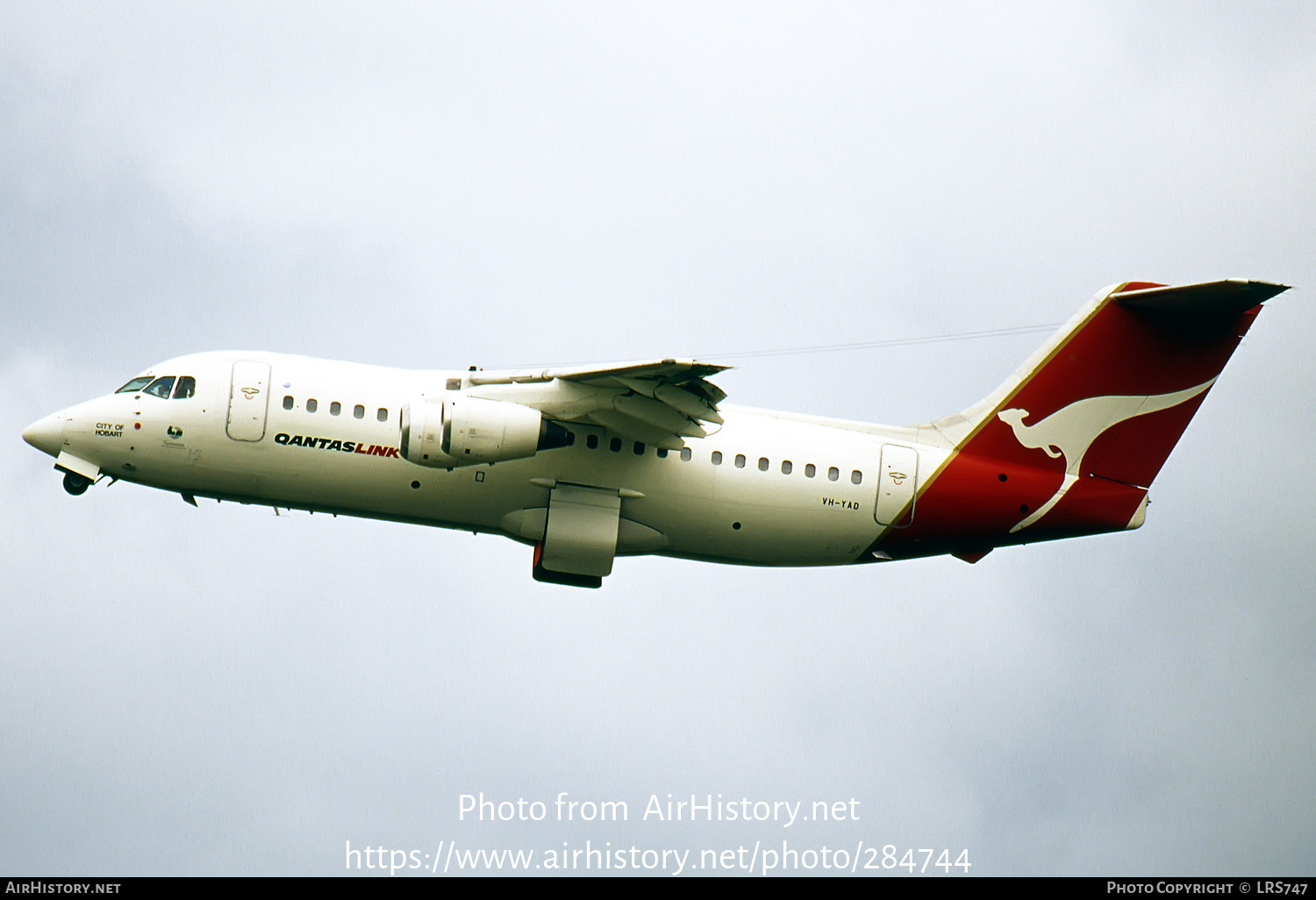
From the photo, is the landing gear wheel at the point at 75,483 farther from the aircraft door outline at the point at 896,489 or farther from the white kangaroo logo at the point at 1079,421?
the white kangaroo logo at the point at 1079,421

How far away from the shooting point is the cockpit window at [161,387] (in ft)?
69.2

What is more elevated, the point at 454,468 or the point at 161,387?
the point at 161,387

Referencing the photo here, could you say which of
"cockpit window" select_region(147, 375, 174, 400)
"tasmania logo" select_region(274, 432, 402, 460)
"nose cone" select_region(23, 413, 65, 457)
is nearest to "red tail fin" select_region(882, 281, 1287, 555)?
"tasmania logo" select_region(274, 432, 402, 460)

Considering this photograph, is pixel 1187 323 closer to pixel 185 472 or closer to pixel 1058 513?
pixel 1058 513

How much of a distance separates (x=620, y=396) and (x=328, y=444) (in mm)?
4118

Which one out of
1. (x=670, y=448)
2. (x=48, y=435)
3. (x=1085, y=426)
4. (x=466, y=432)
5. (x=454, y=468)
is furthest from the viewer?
(x=1085, y=426)

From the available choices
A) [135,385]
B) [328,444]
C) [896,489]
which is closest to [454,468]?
[328,444]

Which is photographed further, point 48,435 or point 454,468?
point 48,435

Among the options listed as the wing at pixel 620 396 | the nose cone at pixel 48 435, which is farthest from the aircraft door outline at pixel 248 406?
the wing at pixel 620 396

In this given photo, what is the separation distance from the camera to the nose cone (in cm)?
2103

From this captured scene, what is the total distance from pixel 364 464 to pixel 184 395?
274 cm

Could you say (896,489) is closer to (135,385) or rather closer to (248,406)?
(248,406)

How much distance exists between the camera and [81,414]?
830 inches

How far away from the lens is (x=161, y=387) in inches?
833
